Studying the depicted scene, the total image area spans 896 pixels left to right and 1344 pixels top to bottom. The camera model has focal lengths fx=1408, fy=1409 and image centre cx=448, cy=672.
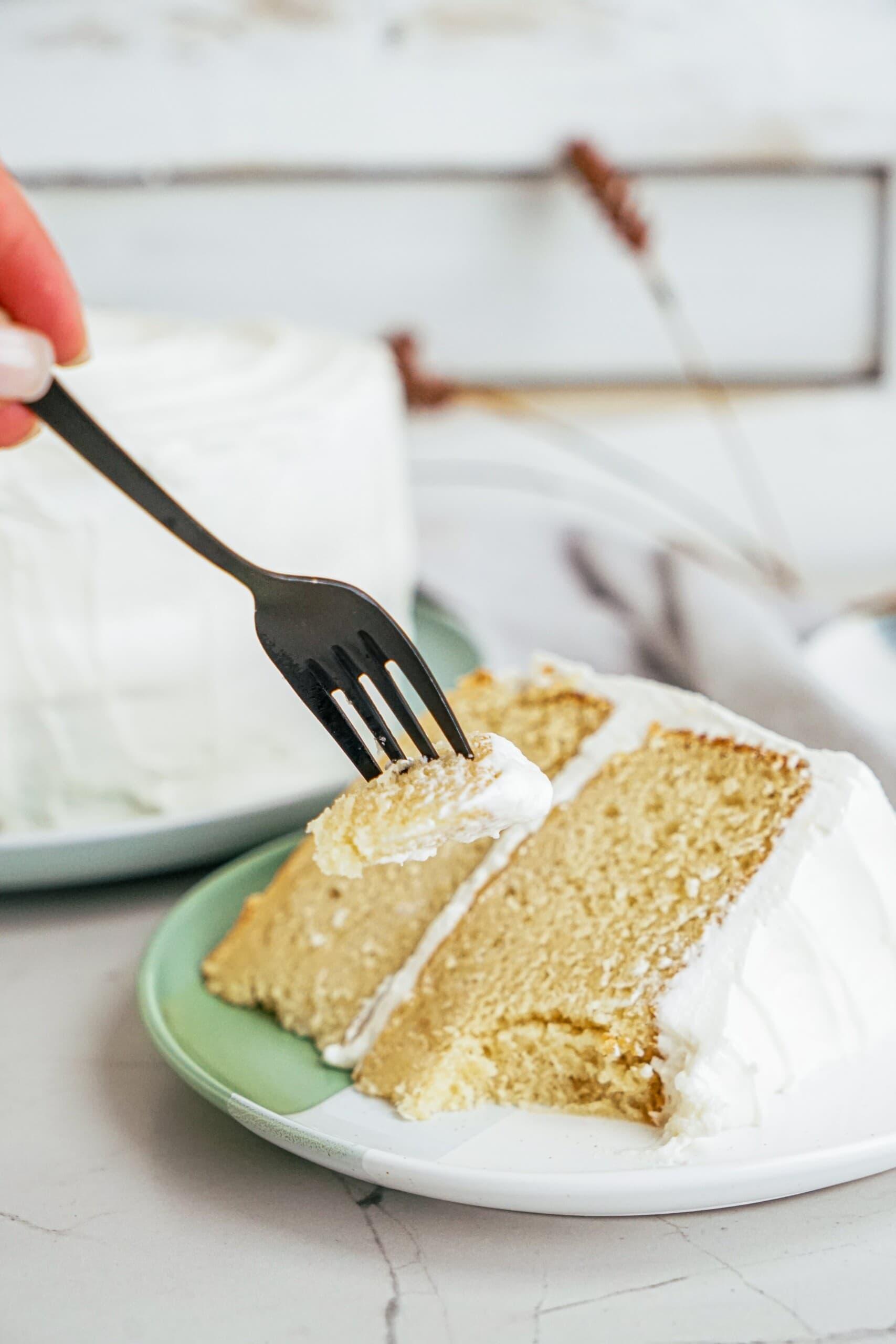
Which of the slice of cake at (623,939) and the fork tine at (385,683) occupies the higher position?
the fork tine at (385,683)

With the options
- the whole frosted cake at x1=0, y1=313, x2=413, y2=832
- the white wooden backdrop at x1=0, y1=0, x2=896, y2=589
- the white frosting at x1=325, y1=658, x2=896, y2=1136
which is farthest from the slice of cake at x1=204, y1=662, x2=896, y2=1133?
the white wooden backdrop at x1=0, y1=0, x2=896, y2=589

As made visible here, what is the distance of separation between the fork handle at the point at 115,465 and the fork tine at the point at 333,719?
7 cm

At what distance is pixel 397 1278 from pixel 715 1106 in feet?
0.68

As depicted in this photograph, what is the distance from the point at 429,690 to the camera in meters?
0.86

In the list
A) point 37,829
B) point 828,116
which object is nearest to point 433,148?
point 828,116

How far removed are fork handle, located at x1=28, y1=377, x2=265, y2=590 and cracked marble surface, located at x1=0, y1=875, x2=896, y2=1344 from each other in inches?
15.2

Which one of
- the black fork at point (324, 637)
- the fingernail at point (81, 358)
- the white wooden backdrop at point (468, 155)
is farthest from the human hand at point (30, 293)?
the white wooden backdrop at point (468, 155)

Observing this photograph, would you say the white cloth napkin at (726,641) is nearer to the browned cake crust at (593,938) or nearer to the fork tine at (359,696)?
the browned cake crust at (593,938)

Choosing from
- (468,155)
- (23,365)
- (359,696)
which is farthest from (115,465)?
(468,155)

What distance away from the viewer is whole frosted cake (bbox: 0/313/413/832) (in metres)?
1.25

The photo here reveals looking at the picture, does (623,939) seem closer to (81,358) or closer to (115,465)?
(115,465)

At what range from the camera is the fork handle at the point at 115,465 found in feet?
2.99

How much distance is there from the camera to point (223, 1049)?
0.96 m

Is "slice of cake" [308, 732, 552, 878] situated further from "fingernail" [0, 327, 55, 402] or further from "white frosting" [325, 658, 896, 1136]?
"fingernail" [0, 327, 55, 402]
